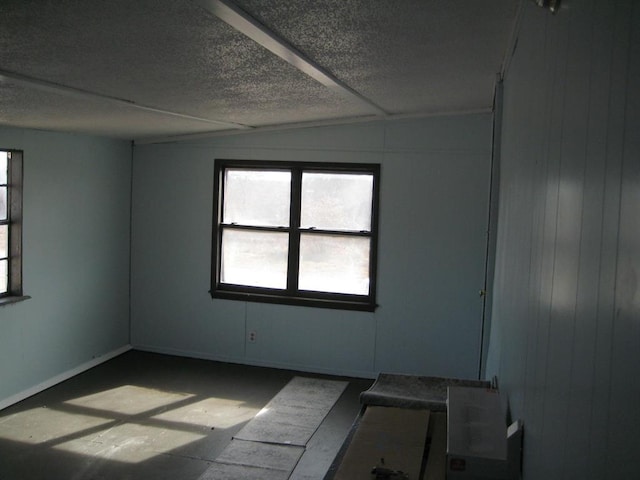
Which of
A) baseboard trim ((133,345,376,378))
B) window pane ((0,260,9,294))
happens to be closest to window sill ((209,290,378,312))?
baseboard trim ((133,345,376,378))

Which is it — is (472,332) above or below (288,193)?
below

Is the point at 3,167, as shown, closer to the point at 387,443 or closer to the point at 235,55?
the point at 235,55

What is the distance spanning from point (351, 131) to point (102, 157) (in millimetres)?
2478

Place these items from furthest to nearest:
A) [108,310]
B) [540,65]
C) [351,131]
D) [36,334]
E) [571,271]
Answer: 1. [108,310]
2. [351,131]
3. [36,334]
4. [540,65]
5. [571,271]

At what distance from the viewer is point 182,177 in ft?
21.6

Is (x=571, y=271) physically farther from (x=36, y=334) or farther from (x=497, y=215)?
(x=36, y=334)

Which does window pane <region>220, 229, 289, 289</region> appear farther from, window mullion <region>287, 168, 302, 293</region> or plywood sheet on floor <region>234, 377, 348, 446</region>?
plywood sheet on floor <region>234, 377, 348, 446</region>

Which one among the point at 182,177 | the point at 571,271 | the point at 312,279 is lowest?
the point at 312,279

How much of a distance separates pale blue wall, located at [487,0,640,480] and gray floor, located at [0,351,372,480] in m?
2.99

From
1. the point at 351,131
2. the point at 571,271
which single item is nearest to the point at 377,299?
the point at 351,131

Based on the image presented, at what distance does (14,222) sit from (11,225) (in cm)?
4

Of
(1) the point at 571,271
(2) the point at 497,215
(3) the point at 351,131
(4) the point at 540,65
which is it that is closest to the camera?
(1) the point at 571,271

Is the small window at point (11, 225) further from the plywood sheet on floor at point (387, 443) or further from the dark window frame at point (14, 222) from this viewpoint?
the plywood sheet on floor at point (387, 443)

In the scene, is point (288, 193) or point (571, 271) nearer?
point (571, 271)
